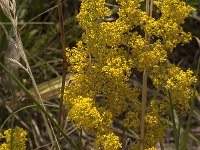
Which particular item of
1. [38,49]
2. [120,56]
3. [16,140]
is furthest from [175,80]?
[38,49]

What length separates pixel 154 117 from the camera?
4.72ft

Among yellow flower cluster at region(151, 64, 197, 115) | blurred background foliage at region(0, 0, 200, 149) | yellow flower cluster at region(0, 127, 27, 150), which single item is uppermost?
yellow flower cluster at region(151, 64, 197, 115)


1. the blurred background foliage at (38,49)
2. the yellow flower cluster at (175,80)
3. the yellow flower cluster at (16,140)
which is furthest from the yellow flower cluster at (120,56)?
the blurred background foliage at (38,49)

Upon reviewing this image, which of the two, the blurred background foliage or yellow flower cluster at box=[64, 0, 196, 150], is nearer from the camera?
yellow flower cluster at box=[64, 0, 196, 150]

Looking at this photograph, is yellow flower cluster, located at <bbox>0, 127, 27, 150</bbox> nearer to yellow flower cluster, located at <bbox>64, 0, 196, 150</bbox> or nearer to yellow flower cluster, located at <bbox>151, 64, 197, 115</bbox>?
yellow flower cluster, located at <bbox>64, 0, 196, 150</bbox>

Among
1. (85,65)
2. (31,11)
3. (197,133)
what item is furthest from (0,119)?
(85,65)

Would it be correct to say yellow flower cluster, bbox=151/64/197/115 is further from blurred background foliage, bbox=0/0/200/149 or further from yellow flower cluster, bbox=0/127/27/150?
blurred background foliage, bbox=0/0/200/149

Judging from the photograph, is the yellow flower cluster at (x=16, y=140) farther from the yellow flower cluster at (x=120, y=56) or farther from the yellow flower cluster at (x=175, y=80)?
the yellow flower cluster at (x=175, y=80)

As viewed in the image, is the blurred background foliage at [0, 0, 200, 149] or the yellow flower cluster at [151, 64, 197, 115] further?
the blurred background foliage at [0, 0, 200, 149]

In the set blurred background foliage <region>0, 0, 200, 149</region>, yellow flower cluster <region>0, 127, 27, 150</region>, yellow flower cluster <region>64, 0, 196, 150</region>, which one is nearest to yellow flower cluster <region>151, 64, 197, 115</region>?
yellow flower cluster <region>64, 0, 196, 150</region>

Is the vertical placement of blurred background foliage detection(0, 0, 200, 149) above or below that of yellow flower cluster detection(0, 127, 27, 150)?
below

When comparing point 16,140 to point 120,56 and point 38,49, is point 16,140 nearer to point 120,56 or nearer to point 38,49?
point 120,56

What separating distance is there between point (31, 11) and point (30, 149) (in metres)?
0.88

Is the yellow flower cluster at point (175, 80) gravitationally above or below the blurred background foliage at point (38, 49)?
above
